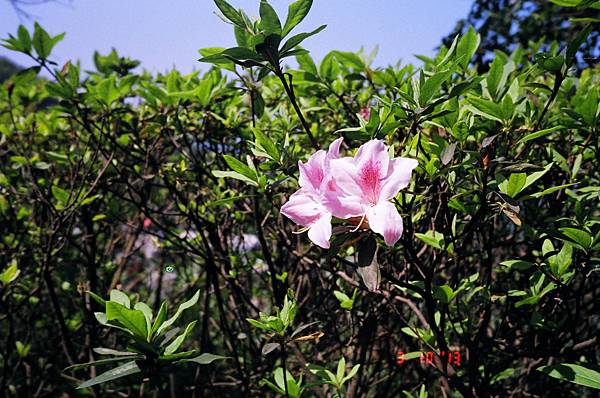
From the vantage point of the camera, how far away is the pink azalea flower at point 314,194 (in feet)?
3.30

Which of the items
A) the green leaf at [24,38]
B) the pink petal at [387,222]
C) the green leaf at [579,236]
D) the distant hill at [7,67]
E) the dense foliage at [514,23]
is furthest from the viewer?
the distant hill at [7,67]

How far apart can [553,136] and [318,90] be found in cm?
101

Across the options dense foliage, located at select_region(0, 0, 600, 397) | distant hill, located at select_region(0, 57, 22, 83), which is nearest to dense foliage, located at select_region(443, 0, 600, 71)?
dense foliage, located at select_region(0, 0, 600, 397)

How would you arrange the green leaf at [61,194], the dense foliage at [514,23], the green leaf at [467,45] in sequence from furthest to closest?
the dense foliage at [514,23] < the green leaf at [61,194] < the green leaf at [467,45]

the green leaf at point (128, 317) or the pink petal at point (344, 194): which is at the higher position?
the pink petal at point (344, 194)

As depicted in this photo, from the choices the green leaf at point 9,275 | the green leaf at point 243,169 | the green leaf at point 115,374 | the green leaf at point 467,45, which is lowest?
the green leaf at point 115,374

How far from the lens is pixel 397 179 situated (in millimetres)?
950

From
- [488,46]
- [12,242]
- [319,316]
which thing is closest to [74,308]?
[12,242]

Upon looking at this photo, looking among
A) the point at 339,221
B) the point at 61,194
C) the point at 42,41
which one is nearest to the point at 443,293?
the point at 339,221

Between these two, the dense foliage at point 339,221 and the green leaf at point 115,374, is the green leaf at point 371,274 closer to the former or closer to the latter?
the dense foliage at point 339,221

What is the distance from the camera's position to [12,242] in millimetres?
2533

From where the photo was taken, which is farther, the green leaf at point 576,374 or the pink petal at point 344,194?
the green leaf at point 576,374

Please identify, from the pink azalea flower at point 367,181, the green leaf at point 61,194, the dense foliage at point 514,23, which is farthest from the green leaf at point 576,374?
the dense foliage at point 514,23

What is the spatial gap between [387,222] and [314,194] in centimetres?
20
